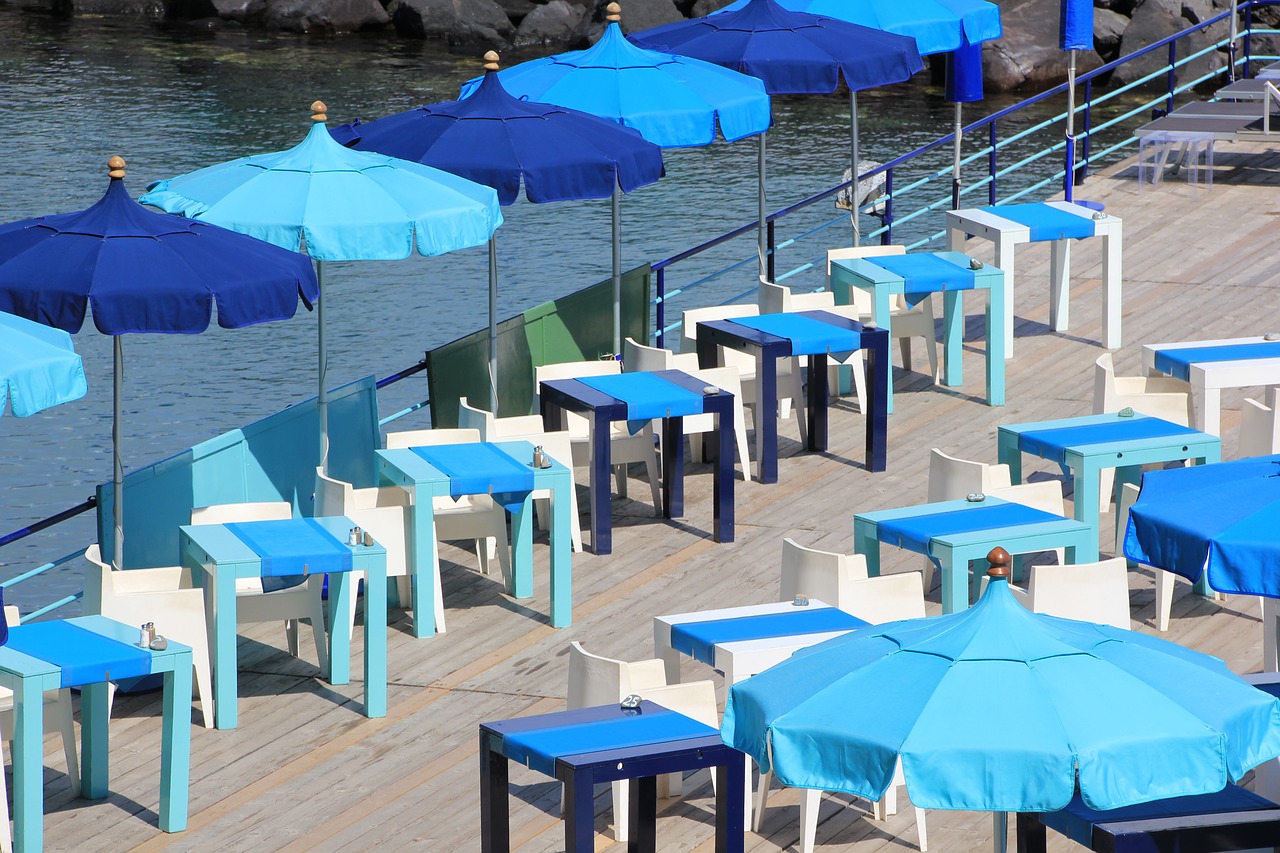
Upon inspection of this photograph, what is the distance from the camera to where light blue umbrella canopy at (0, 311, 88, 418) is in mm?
6426

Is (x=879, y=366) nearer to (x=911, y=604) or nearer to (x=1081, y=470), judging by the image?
(x=1081, y=470)

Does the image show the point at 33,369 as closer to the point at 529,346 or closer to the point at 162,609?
the point at 162,609

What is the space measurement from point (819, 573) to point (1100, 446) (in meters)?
1.95

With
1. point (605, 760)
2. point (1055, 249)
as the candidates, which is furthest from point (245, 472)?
point (1055, 249)

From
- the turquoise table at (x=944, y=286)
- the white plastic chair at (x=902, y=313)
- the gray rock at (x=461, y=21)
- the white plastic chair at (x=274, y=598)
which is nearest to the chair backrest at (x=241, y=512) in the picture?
the white plastic chair at (x=274, y=598)

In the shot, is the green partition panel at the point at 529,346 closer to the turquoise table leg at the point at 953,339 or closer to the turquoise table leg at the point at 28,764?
the turquoise table leg at the point at 953,339

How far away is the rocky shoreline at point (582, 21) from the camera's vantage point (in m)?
34.2

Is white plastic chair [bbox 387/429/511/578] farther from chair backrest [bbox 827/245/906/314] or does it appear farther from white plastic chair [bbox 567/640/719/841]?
chair backrest [bbox 827/245/906/314]

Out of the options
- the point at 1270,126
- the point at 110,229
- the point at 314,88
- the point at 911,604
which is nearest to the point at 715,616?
the point at 911,604

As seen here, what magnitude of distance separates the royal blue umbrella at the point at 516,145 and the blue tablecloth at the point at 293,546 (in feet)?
7.21

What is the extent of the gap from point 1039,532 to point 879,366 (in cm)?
245

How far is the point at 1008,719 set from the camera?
14.4ft

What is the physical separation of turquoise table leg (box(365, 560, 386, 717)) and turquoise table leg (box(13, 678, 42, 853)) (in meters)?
1.43

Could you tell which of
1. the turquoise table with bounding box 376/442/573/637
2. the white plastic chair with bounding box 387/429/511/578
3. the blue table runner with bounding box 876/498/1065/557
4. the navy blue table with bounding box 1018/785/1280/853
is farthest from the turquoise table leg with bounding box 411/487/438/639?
the navy blue table with bounding box 1018/785/1280/853
